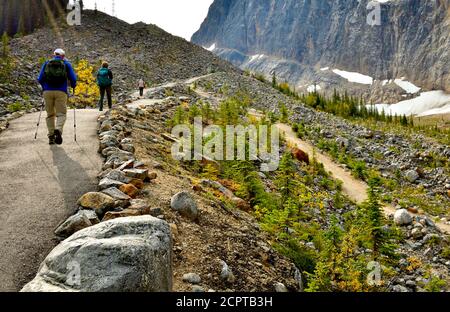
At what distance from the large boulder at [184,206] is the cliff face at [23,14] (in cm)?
5799

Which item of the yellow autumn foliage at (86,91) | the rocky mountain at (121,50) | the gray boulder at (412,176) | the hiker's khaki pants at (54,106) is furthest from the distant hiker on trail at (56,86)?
the rocky mountain at (121,50)

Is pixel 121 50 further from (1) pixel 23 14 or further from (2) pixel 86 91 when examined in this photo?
(2) pixel 86 91

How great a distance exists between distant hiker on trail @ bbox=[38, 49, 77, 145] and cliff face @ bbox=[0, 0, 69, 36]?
52889 mm

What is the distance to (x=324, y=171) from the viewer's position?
21297 mm

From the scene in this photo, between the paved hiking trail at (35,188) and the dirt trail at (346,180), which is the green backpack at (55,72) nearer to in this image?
the paved hiking trail at (35,188)

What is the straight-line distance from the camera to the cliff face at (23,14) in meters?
55.4

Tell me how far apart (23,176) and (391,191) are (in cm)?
1905

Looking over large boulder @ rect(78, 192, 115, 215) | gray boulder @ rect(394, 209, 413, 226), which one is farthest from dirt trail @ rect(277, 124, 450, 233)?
large boulder @ rect(78, 192, 115, 215)

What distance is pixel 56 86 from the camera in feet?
33.7

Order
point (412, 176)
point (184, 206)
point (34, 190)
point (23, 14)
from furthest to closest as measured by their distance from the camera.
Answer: point (23, 14)
point (412, 176)
point (34, 190)
point (184, 206)

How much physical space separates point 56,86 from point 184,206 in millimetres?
5611

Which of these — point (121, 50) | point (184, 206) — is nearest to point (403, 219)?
point (184, 206)
